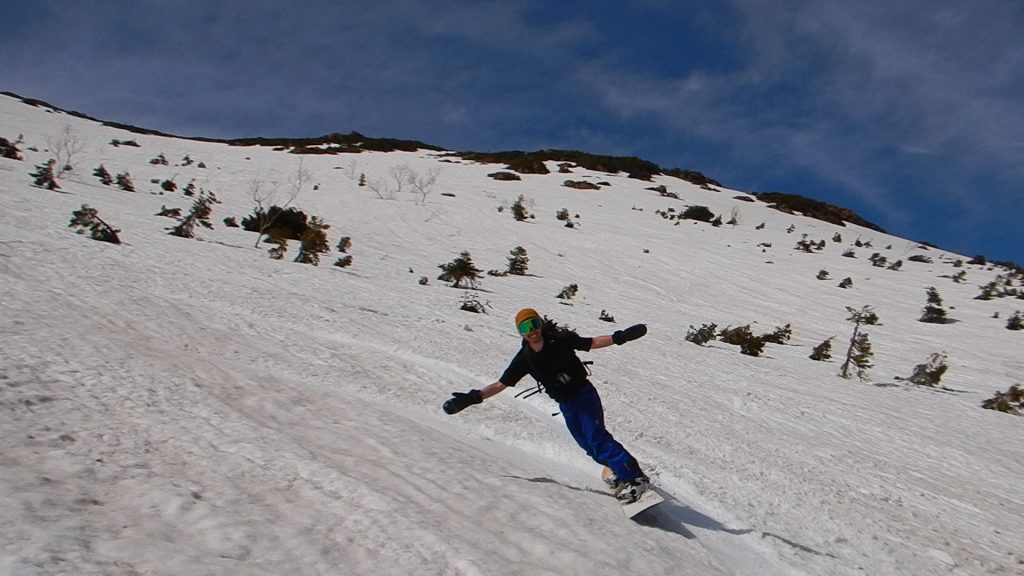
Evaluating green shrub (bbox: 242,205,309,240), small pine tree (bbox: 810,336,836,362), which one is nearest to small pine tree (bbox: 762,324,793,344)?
small pine tree (bbox: 810,336,836,362)

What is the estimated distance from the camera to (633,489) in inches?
149

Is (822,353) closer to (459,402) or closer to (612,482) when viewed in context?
(612,482)

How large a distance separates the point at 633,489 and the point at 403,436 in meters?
1.61

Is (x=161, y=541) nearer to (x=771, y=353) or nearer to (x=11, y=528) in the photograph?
(x=11, y=528)

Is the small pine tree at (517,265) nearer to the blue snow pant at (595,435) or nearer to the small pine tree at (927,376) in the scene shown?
the small pine tree at (927,376)

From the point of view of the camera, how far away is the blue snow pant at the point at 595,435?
3.88 metres

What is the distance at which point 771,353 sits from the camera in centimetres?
1062

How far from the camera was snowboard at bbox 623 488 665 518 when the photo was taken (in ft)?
12.1

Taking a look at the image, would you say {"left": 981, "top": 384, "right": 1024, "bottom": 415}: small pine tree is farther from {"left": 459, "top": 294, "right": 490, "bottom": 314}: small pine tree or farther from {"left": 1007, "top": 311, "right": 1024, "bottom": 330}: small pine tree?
{"left": 459, "top": 294, "right": 490, "bottom": 314}: small pine tree

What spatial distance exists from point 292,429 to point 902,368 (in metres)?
10.4

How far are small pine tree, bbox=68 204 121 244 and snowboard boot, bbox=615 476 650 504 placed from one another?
822 centimetres

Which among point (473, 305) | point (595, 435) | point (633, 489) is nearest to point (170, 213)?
point (473, 305)

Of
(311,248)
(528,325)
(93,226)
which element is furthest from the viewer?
(311,248)

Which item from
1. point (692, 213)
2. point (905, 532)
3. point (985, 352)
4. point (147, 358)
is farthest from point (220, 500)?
point (692, 213)
